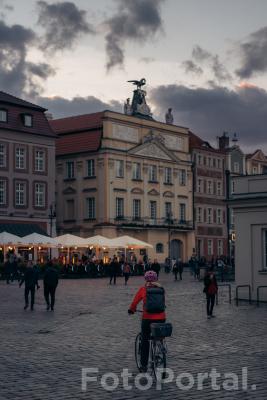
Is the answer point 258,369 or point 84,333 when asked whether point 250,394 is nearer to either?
point 258,369

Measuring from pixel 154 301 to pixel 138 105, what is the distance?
6924 centimetres

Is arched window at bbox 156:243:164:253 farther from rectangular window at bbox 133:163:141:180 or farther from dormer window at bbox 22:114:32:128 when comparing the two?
dormer window at bbox 22:114:32:128

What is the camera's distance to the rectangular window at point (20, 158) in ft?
210

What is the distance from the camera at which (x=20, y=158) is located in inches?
2532

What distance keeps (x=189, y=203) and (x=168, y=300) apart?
2110 inches

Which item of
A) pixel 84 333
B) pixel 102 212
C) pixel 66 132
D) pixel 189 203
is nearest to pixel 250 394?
pixel 84 333

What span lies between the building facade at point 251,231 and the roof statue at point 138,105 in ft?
163

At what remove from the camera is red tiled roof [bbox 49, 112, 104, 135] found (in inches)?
2950

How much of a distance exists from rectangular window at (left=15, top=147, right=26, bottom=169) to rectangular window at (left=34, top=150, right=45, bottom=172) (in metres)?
1.20

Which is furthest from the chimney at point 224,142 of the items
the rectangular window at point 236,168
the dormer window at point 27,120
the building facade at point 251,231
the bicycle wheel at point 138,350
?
the bicycle wheel at point 138,350

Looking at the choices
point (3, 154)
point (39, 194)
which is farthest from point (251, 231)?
point (39, 194)

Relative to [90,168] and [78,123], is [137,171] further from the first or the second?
[78,123]

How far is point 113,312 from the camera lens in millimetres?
24422

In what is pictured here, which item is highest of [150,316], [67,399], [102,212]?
[102,212]
